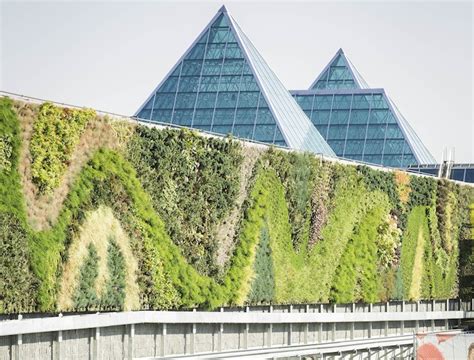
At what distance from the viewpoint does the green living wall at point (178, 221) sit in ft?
142

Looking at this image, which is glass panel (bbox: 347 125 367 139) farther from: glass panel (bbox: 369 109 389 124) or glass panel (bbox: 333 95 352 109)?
glass panel (bbox: 333 95 352 109)

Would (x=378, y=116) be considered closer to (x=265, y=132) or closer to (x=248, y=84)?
(x=248, y=84)

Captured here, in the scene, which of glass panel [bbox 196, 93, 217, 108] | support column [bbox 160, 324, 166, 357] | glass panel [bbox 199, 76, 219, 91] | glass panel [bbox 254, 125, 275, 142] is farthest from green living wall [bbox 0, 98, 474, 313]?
glass panel [bbox 199, 76, 219, 91]

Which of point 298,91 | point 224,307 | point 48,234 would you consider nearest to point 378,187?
point 224,307

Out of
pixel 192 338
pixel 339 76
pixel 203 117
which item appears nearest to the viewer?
pixel 192 338

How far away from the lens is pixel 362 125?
122 metres

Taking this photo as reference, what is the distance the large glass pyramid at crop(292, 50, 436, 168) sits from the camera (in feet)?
396

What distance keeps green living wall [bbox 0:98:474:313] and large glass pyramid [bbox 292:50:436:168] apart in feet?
156

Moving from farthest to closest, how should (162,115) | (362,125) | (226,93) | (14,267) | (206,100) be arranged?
1. (362,125)
2. (206,100)
3. (162,115)
4. (226,93)
5. (14,267)

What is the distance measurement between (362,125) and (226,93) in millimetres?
28127

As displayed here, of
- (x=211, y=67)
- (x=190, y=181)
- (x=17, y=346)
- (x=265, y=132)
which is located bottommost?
(x=17, y=346)

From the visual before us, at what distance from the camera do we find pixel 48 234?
43719 millimetres

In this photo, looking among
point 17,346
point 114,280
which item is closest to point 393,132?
point 114,280

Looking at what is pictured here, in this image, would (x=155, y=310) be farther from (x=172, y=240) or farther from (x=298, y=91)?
(x=298, y=91)
